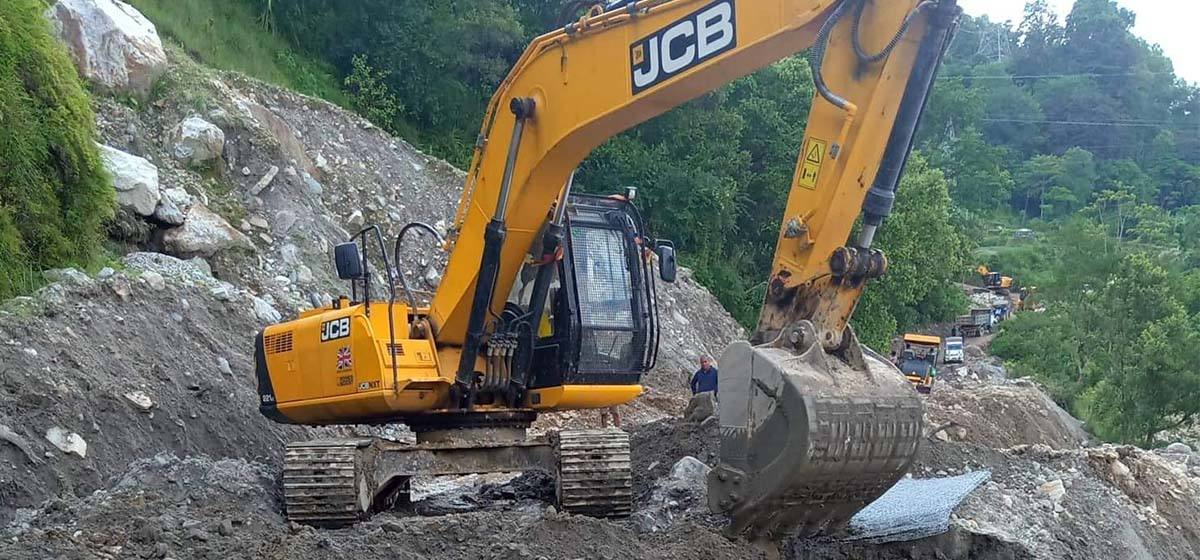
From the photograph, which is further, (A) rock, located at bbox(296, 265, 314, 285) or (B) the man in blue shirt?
(A) rock, located at bbox(296, 265, 314, 285)

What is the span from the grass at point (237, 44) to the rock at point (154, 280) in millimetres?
8693

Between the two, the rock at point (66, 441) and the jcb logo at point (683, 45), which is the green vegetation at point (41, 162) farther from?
the jcb logo at point (683, 45)

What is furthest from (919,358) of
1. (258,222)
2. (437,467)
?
(437,467)

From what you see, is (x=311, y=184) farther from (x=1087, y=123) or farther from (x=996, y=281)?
(x=1087, y=123)

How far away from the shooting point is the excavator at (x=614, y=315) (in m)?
6.11

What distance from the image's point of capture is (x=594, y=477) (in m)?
7.82

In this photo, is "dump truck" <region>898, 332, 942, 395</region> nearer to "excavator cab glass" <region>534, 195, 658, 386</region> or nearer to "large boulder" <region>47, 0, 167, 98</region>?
"large boulder" <region>47, 0, 167, 98</region>

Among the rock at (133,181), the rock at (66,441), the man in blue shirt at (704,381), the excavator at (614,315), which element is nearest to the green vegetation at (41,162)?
the rock at (133,181)

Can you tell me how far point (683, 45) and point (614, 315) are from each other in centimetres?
220

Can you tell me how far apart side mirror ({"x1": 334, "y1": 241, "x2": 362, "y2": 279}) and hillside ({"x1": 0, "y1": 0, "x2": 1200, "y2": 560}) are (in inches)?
61.2

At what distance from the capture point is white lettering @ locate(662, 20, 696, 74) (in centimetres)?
682

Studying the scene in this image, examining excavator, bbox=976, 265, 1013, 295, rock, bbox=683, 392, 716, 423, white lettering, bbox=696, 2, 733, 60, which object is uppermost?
white lettering, bbox=696, 2, 733, 60

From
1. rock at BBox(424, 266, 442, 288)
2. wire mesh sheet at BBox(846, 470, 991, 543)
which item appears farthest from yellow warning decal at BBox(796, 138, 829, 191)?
rock at BBox(424, 266, 442, 288)

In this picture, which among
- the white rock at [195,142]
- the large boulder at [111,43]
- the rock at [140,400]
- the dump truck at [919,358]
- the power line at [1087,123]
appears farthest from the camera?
the power line at [1087,123]
